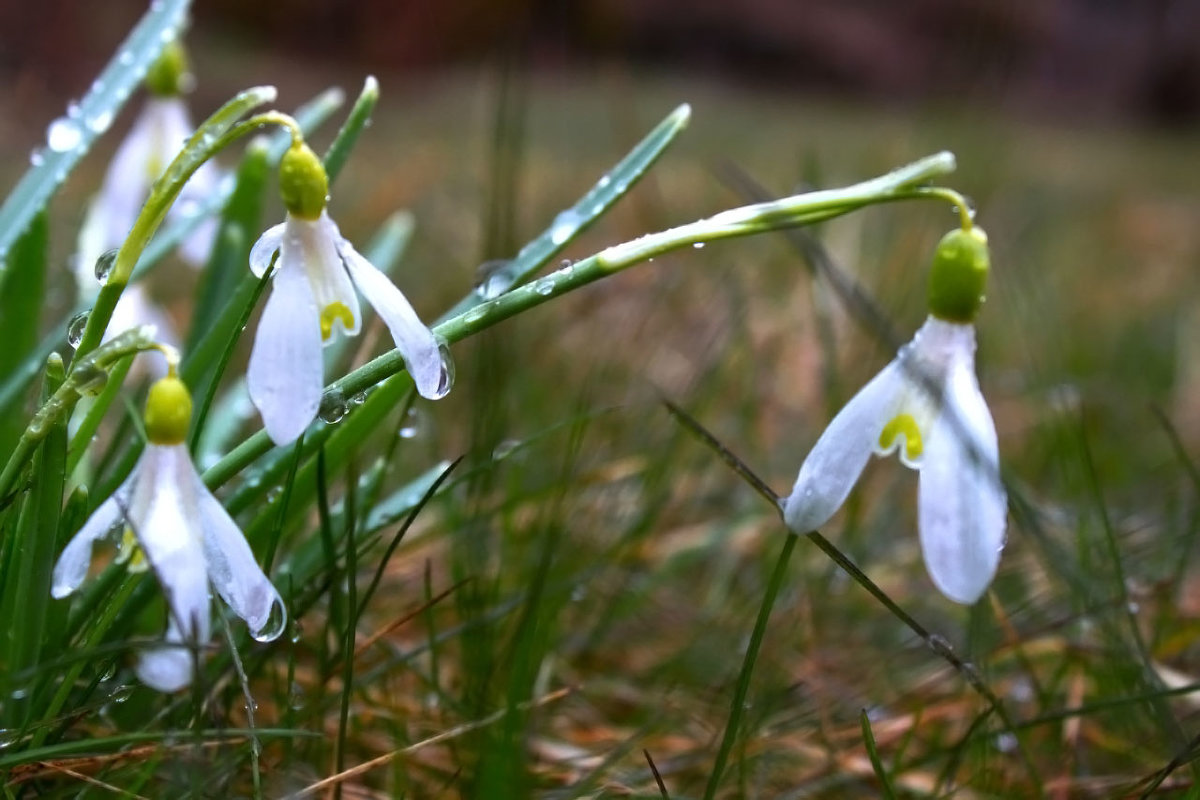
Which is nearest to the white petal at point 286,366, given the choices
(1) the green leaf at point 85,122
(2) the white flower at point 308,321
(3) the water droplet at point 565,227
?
(2) the white flower at point 308,321

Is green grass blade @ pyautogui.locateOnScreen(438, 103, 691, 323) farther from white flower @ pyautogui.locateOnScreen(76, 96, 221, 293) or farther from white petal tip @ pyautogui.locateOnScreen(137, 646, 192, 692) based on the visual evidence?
white flower @ pyautogui.locateOnScreen(76, 96, 221, 293)

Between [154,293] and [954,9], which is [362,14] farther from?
[154,293]

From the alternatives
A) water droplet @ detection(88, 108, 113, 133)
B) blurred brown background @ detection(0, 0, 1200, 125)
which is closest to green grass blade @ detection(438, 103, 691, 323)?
water droplet @ detection(88, 108, 113, 133)

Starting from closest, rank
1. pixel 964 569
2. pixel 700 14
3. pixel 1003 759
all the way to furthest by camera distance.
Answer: pixel 964 569 → pixel 1003 759 → pixel 700 14

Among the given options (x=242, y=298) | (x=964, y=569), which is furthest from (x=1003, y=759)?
(x=242, y=298)

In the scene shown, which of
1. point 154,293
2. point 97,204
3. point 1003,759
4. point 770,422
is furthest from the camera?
point 154,293

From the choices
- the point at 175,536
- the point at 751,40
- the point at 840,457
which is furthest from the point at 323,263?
the point at 751,40

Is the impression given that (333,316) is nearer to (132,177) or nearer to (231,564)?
(231,564)
